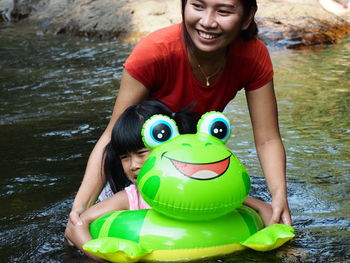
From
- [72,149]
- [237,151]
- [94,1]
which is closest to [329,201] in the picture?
[237,151]

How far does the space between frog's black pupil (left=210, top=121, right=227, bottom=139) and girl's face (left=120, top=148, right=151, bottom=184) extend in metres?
0.38

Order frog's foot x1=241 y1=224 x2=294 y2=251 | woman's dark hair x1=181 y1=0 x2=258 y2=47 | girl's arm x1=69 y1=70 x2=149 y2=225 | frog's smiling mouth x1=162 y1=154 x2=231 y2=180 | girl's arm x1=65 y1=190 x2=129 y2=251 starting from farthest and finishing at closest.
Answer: girl's arm x1=69 y1=70 x2=149 y2=225
woman's dark hair x1=181 y1=0 x2=258 y2=47
girl's arm x1=65 y1=190 x2=129 y2=251
frog's foot x1=241 y1=224 x2=294 y2=251
frog's smiling mouth x1=162 y1=154 x2=231 y2=180

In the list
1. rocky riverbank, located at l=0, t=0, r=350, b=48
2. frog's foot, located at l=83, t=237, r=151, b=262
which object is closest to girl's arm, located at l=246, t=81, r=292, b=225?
frog's foot, located at l=83, t=237, r=151, b=262

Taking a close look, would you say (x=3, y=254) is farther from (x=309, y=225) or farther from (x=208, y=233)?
(x=309, y=225)

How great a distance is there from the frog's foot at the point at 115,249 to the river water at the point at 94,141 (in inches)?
16.3

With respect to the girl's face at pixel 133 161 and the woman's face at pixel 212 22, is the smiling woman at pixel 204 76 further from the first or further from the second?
the girl's face at pixel 133 161

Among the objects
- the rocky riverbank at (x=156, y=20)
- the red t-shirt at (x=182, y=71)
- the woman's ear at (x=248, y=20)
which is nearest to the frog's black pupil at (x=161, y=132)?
the red t-shirt at (x=182, y=71)

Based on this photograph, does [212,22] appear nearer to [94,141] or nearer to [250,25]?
[250,25]

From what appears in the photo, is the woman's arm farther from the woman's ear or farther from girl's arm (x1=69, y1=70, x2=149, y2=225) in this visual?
the woman's ear

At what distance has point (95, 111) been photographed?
5988 mm

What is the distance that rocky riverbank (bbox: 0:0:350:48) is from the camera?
29.3 feet

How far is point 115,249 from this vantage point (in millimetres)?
2512

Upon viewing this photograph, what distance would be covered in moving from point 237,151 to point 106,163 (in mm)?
1790

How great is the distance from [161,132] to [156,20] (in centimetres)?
741
